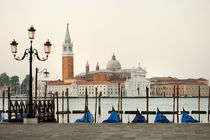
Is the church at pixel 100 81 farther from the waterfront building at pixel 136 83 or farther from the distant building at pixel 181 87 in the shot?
the distant building at pixel 181 87

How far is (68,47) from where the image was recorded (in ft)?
279

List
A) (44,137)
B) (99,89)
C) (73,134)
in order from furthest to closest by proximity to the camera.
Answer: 1. (99,89)
2. (73,134)
3. (44,137)

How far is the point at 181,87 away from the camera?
8731cm

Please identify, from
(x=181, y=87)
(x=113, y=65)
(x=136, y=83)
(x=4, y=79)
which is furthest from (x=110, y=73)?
(x=4, y=79)

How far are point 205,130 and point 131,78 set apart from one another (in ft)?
260

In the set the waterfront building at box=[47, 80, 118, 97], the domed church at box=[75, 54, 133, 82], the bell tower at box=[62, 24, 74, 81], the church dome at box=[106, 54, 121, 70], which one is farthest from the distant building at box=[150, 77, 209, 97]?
the bell tower at box=[62, 24, 74, 81]

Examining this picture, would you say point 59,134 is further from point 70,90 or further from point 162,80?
point 162,80

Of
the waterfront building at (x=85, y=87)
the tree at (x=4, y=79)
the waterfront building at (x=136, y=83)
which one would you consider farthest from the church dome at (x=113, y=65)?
the tree at (x=4, y=79)

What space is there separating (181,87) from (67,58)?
25940 millimetres

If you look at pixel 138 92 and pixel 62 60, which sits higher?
pixel 62 60

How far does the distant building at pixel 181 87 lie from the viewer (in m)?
87.0

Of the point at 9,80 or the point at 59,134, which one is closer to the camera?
the point at 59,134

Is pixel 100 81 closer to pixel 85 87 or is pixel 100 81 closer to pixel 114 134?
pixel 85 87

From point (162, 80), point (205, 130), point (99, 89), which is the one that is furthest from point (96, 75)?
point (205, 130)
